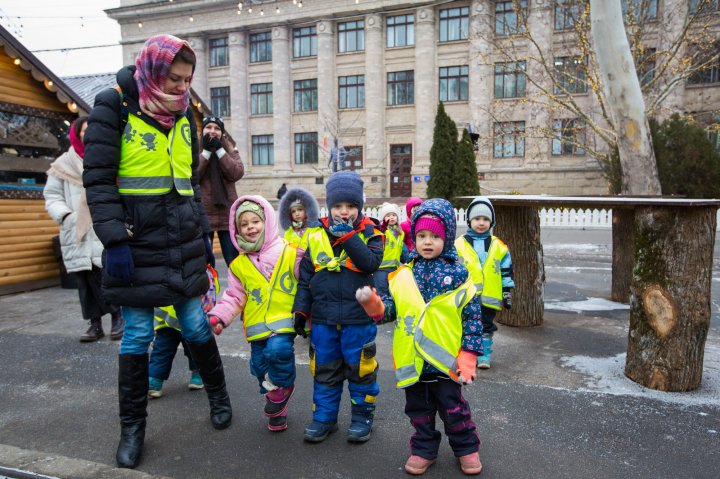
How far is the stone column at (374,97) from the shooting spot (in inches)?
1202

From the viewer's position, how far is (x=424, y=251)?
2756 mm

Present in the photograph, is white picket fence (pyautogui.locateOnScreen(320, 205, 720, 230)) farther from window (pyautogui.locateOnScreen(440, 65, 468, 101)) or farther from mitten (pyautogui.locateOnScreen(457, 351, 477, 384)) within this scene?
window (pyautogui.locateOnScreen(440, 65, 468, 101))

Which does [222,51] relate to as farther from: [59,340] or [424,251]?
[424,251]

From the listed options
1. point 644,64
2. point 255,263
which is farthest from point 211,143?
point 644,64

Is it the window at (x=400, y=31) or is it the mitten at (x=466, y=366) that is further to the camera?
the window at (x=400, y=31)

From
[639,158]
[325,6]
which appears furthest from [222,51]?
[639,158]

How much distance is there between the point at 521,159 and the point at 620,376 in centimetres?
2626

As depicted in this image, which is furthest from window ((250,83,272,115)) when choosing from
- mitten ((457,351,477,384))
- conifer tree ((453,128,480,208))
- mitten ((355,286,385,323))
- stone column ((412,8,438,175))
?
mitten ((457,351,477,384))

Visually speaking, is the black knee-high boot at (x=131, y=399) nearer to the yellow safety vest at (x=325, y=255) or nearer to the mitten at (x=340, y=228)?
the yellow safety vest at (x=325, y=255)

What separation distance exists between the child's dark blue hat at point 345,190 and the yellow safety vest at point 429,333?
0.65 meters

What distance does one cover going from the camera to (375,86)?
30672 millimetres

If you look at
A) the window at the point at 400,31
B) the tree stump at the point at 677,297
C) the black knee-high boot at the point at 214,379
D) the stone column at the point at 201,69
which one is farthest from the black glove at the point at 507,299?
the stone column at the point at 201,69

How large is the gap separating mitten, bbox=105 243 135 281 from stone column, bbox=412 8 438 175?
27802 mm

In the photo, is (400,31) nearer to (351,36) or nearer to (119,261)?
(351,36)
